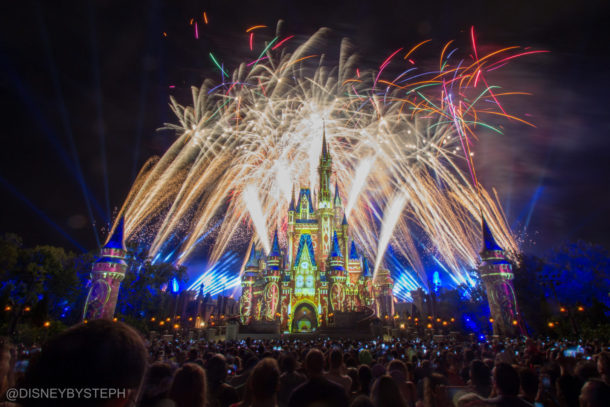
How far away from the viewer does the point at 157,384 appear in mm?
4566

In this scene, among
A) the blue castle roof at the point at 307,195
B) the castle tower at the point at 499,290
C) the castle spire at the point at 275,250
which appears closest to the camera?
the castle tower at the point at 499,290

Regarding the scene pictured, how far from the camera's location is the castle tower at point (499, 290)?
3894 centimetres

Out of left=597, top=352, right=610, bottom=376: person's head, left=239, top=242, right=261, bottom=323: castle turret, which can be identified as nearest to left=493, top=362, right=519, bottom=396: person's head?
left=597, top=352, right=610, bottom=376: person's head

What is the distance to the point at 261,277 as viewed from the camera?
63406 millimetres

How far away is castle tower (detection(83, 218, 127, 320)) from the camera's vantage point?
33.2 m

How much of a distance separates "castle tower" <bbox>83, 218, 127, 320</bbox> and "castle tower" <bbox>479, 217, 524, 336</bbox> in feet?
155

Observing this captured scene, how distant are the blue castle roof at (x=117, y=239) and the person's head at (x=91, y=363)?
40379 millimetres

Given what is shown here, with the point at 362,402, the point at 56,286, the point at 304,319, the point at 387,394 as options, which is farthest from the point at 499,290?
the point at 56,286

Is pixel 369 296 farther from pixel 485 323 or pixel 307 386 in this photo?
pixel 307 386

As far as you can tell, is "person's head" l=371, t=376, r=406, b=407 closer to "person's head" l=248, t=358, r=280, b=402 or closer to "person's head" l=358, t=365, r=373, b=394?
"person's head" l=248, t=358, r=280, b=402

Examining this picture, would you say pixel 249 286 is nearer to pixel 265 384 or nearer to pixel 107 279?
pixel 107 279

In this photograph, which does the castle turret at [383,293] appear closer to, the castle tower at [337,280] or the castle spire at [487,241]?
the castle tower at [337,280]

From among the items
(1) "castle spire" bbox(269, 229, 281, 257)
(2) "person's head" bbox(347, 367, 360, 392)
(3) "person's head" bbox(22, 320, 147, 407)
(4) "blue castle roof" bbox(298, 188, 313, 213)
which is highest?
(4) "blue castle roof" bbox(298, 188, 313, 213)

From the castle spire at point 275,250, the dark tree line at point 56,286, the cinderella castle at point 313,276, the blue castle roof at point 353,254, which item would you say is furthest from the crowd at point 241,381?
the blue castle roof at point 353,254
